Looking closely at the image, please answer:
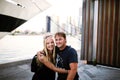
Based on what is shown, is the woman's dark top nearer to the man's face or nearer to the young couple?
the young couple

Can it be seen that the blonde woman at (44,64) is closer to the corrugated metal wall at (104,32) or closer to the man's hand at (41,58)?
the man's hand at (41,58)

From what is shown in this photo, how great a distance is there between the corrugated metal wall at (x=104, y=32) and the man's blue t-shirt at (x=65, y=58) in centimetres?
432

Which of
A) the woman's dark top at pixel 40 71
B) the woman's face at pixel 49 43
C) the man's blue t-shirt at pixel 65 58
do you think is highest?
the woman's face at pixel 49 43

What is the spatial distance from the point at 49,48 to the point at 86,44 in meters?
4.86

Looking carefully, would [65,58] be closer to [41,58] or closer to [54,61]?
[54,61]

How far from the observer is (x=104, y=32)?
589 centimetres

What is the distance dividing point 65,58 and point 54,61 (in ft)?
0.41

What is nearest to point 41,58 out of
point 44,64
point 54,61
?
point 44,64

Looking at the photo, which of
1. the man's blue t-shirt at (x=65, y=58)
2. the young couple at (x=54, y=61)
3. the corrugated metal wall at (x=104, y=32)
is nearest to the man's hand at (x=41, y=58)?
the young couple at (x=54, y=61)

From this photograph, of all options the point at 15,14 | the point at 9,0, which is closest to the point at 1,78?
the point at 15,14

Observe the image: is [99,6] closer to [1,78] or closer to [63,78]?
[1,78]

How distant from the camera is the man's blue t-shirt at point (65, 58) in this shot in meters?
1.65

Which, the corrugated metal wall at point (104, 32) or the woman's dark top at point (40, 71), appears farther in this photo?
the corrugated metal wall at point (104, 32)

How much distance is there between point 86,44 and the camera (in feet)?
20.9
